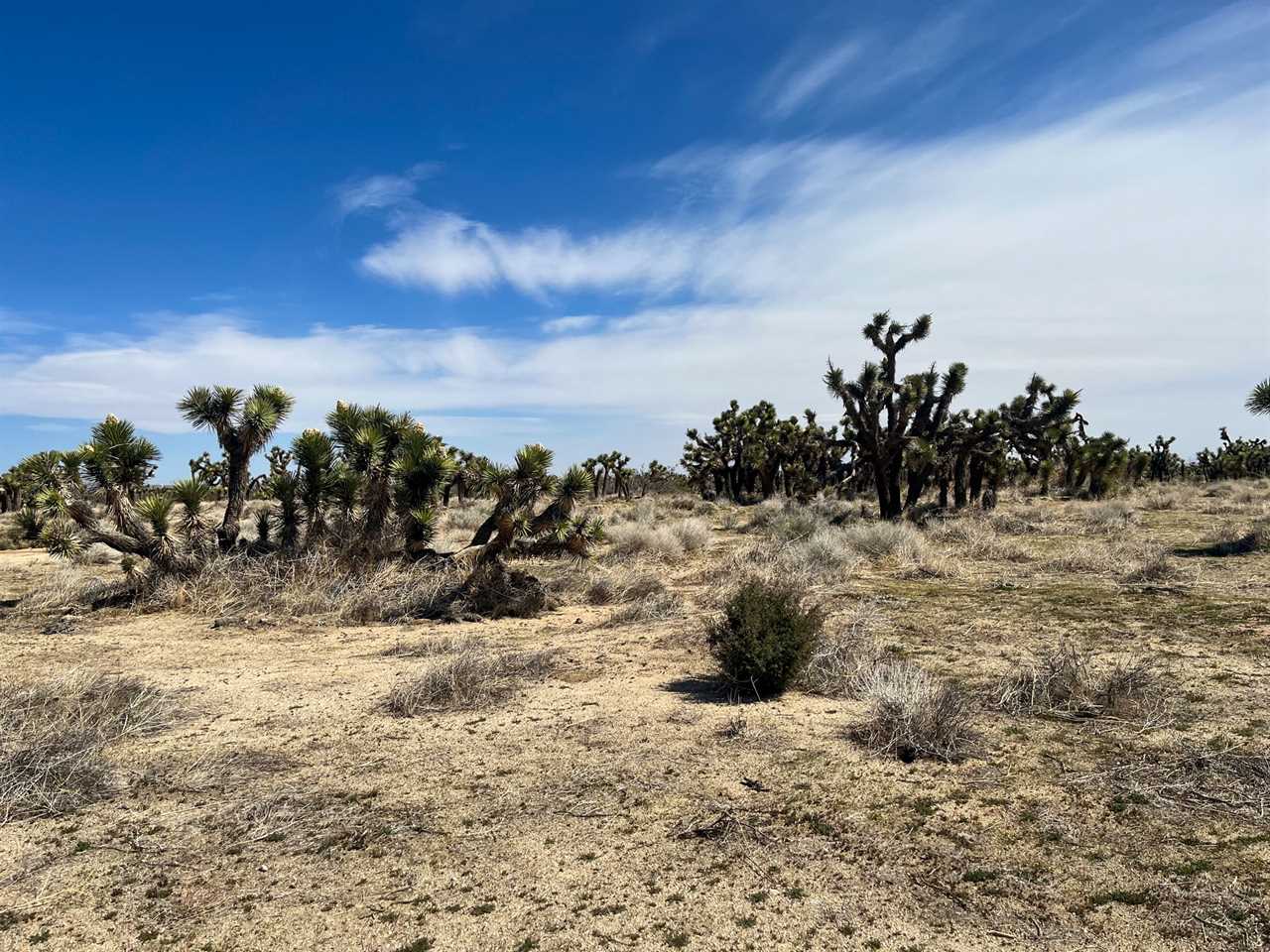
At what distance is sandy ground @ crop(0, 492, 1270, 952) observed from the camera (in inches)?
146

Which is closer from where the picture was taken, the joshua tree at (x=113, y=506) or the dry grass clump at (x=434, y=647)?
the dry grass clump at (x=434, y=647)

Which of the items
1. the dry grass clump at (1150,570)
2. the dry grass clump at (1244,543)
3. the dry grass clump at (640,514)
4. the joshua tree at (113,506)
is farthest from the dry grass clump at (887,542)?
the joshua tree at (113,506)

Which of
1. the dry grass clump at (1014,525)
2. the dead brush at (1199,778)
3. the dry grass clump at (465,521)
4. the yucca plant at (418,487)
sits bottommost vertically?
the dead brush at (1199,778)

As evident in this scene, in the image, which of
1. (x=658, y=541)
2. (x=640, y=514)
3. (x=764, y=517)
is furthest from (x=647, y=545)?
(x=640, y=514)

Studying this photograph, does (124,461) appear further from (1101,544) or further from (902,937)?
(1101,544)

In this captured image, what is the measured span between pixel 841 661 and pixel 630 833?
12.3 feet

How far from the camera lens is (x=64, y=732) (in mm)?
5676

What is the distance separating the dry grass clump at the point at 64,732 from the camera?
5.05 meters

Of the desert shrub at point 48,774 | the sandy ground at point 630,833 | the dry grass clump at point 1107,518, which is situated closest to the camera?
the sandy ground at point 630,833

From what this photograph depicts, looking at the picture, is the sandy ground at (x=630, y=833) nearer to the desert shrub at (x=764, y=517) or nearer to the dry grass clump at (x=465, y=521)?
the desert shrub at (x=764, y=517)

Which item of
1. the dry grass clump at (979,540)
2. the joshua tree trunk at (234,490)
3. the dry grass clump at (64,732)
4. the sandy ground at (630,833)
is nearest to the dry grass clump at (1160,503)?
the dry grass clump at (979,540)

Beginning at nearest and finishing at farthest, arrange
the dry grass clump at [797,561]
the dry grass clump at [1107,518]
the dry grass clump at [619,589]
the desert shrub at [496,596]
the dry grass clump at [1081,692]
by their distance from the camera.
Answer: the dry grass clump at [1081,692], the desert shrub at [496,596], the dry grass clump at [619,589], the dry grass clump at [797,561], the dry grass clump at [1107,518]

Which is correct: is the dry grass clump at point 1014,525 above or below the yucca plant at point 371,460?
below

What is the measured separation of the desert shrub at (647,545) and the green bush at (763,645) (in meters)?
9.30
